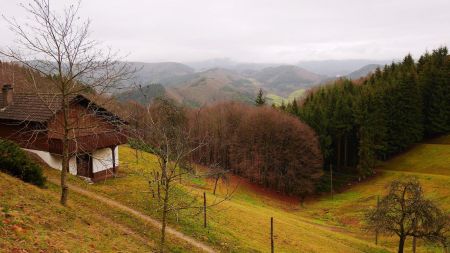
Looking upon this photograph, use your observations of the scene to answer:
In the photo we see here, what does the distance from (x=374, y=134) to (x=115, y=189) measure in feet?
193

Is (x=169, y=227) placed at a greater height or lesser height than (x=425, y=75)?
lesser

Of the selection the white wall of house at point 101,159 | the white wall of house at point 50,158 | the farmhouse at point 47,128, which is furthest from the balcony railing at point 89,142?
the white wall of house at point 101,159

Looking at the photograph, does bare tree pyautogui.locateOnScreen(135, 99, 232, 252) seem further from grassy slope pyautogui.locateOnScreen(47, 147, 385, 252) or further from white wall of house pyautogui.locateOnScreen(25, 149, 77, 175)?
white wall of house pyautogui.locateOnScreen(25, 149, 77, 175)

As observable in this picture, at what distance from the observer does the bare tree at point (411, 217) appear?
109 ft

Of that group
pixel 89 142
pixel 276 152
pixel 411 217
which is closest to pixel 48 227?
pixel 89 142

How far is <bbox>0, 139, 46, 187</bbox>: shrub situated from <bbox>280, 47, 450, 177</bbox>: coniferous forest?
205ft

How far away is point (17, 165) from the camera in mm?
22500

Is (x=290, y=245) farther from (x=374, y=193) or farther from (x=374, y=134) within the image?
(x=374, y=134)

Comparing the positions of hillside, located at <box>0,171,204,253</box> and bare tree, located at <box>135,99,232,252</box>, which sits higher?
bare tree, located at <box>135,99,232,252</box>

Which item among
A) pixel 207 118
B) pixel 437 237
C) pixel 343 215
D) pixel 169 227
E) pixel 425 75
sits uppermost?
pixel 425 75

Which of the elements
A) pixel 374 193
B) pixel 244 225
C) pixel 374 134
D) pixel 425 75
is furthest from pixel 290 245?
pixel 425 75

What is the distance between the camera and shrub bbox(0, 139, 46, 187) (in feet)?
73.1

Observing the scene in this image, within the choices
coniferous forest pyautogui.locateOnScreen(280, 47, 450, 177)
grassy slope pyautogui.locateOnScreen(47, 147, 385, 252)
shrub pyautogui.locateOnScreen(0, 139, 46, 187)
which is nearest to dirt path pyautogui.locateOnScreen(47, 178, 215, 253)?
grassy slope pyautogui.locateOnScreen(47, 147, 385, 252)

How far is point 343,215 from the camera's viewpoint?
185 ft
